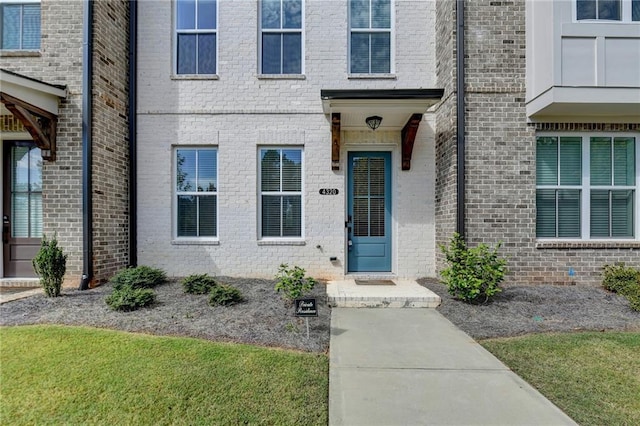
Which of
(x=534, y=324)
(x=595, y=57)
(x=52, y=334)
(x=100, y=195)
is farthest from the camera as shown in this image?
(x=100, y=195)

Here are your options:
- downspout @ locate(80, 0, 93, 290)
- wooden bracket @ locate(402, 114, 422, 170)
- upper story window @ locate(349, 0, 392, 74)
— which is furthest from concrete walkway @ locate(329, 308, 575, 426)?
upper story window @ locate(349, 0, 392, 74)

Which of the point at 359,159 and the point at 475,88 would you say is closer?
the point at 475,88

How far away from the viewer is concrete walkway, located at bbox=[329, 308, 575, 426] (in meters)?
2.31

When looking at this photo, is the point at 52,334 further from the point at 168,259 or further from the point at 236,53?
the point at 236,53

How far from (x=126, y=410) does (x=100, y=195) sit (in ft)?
14.9

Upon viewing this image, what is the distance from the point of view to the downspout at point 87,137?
211 inches

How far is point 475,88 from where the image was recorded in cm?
564

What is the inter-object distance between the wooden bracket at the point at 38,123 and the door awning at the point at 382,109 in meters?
4.67

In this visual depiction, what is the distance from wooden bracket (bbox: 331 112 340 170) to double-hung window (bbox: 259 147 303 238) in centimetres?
70

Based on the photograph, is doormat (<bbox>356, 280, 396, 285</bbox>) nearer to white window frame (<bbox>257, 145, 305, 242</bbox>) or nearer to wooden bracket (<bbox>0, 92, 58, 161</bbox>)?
white window frame (<bbox>257, 145, 305, 242</bbox>)

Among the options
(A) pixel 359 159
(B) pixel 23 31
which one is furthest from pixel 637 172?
(B) pixel 23 31

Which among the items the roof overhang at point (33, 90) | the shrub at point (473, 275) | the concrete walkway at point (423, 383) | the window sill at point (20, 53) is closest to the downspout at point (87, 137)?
the roof overhang at point (33, 90)

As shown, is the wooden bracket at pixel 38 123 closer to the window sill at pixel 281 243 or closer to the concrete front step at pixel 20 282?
the concrete front step at pixel 20 282

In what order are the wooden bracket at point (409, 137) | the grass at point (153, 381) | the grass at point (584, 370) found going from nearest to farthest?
the grass at point (153, 381)
the grass at point (584, 370)
the wooden bracket at point (409, 137)
